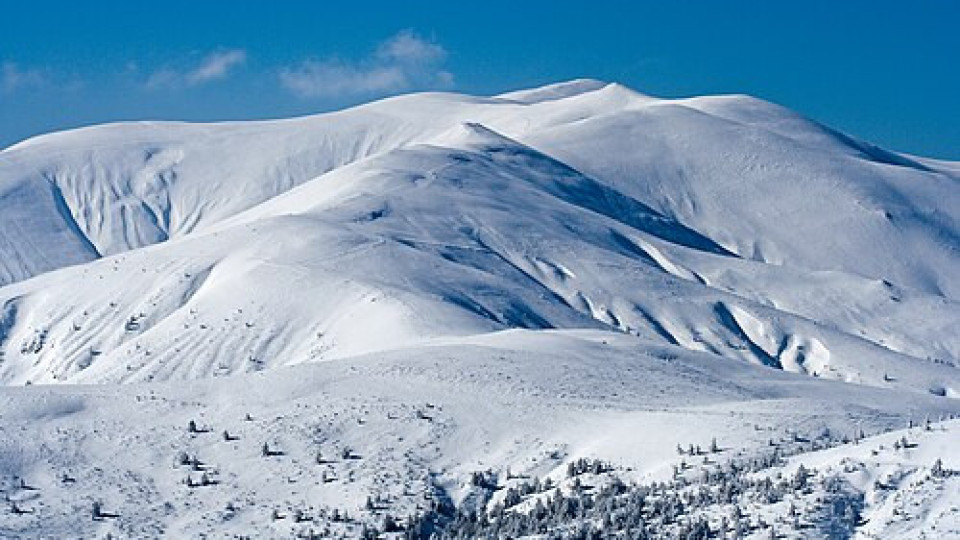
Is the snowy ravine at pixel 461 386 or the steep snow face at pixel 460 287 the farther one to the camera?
the steep snow face at pixel 460 287

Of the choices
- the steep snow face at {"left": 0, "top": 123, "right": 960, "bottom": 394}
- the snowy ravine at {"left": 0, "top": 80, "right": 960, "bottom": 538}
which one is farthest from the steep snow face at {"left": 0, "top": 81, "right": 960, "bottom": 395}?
the snowy ravine at {"left": 0, "top": 80, "right": 960, "bottom": 538}

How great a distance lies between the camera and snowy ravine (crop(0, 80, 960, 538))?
48.1 meters

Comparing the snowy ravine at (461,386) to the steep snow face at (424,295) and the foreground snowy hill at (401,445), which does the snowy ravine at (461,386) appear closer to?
the foreground snowy hill at (401,445)

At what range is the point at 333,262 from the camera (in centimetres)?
11744

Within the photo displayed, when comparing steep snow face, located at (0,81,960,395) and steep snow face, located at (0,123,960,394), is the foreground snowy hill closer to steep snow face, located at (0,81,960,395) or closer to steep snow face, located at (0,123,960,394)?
steep snow face, located at (0,123,960,394)

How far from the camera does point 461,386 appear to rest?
A: 6406cm

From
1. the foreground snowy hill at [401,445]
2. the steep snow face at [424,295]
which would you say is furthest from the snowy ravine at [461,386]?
the steep snow face at [424,295]

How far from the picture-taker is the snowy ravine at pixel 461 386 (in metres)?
48.1

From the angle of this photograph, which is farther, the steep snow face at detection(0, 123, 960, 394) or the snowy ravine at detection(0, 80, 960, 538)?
the steep snow face at detection(0, 123, 960, 394)

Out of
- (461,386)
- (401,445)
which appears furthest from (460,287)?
(401,445)

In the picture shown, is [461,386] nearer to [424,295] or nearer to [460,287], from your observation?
[424,295]

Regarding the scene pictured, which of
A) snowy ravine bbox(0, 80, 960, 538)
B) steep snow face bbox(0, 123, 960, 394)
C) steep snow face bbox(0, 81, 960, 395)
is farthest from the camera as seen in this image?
steep snow face bbox(0, 81, 960, 395)

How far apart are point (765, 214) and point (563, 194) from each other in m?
32.4

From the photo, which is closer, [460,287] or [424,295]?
[424,295]
